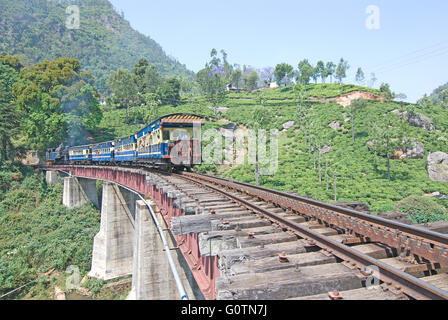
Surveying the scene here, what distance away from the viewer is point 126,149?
2331 centimetres

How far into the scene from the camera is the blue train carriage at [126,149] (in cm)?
2183

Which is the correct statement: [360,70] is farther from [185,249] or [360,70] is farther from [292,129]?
[185,249]

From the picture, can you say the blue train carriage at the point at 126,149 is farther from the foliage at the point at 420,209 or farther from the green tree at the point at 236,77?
the green tree at the point at 236,77

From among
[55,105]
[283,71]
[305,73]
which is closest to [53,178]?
[55,105]

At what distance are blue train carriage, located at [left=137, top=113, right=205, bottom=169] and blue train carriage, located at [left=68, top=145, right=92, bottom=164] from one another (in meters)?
16.8

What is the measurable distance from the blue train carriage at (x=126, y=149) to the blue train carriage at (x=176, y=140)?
4.18 m

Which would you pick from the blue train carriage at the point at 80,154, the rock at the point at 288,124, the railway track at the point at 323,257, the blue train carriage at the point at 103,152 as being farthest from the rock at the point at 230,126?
the railway track at the point at 323,257

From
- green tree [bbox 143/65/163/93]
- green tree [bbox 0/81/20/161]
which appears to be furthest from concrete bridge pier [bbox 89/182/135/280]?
green tree [bbox 143/65/163/93]

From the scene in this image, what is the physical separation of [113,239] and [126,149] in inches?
290

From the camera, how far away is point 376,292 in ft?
10.0

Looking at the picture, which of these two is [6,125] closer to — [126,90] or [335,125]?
[126,90]

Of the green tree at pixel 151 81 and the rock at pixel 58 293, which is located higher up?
the green tree at pixel 151 81
